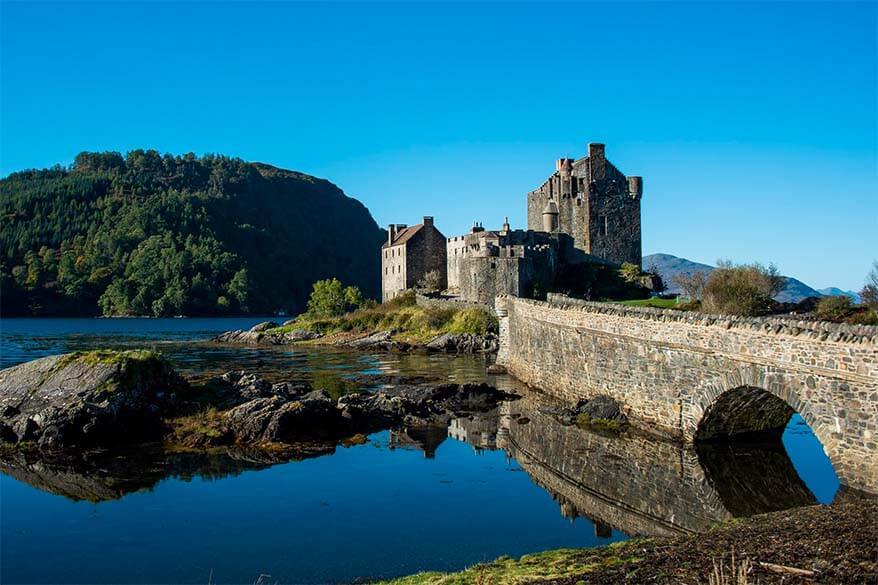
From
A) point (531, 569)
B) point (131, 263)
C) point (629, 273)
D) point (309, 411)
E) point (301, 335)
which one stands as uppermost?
point (131, 263)

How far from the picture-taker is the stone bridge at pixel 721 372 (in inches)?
615

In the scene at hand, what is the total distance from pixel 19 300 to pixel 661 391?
162 metres

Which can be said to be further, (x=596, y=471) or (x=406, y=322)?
(x=406, y=322)

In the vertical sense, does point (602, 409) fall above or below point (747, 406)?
below

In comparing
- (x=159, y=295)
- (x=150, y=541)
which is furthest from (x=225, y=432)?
(x=159, y=295)

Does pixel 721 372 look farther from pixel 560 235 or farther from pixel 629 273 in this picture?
pixel 560 235

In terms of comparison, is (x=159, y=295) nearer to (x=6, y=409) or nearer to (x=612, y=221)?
(x=612, y=221)

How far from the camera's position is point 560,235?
2603 inches

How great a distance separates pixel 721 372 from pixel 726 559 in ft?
32.5

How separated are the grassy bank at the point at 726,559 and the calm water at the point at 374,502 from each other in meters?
2.31

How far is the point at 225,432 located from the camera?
80.3ft

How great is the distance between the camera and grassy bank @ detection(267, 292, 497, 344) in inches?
2387

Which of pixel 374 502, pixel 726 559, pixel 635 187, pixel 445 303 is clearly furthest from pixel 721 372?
pixel 635 187

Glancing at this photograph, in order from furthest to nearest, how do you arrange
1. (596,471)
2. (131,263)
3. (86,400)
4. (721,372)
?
1. (131,263)
2. (86,400)
3. (596,471)
4. (721,372)
